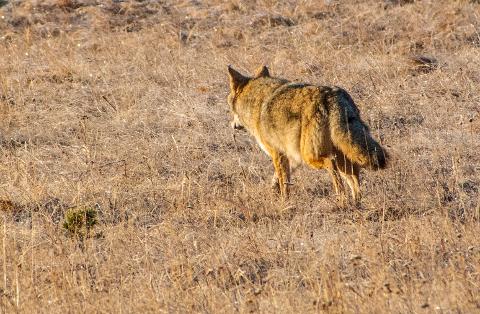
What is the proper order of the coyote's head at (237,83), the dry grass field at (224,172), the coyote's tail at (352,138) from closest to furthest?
the dry grass field at (224,172) → the coyote's tail at (352,138) → the coyote's head at (237,83)

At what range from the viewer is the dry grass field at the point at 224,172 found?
553cm

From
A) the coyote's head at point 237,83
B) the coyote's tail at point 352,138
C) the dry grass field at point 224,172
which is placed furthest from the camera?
the coyote's head at point 237,83

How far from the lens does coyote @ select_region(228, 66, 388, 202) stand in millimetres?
7004

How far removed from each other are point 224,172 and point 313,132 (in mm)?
1842

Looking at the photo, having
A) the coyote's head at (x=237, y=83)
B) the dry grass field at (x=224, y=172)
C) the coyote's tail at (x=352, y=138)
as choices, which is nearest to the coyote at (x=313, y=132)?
the coyote's tail at (x=352, y=138)

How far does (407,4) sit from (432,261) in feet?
39.9

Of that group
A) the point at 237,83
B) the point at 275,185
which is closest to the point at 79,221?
the point at 275,185

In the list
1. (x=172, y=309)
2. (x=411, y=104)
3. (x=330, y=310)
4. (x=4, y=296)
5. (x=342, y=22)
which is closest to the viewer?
(x=330, y=310)

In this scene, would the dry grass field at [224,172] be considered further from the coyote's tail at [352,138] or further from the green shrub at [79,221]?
the coyote's tail at [352,138]

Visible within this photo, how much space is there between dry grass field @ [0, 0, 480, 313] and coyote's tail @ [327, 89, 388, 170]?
0.36 metres

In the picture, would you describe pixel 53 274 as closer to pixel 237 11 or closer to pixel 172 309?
pixel 172 309

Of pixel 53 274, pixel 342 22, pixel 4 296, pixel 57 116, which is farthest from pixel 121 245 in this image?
pixel 342 22

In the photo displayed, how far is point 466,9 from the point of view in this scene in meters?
15.9

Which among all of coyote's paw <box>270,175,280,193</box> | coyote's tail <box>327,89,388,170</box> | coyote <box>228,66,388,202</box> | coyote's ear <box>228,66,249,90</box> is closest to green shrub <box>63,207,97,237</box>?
coyote <box>228,66,388,202</box>
